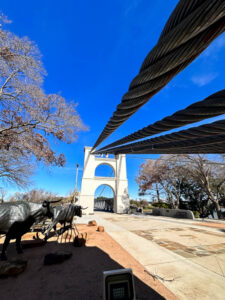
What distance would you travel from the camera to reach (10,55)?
5.21 m

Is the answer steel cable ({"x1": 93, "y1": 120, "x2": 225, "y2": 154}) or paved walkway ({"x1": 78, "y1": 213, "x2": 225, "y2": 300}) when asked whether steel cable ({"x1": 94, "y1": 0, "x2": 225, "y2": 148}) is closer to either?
steel cable ({"x1": 93, "y1": 120, "x2": 225, "y2": 154})

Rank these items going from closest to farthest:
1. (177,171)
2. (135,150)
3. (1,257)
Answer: (135,150), (1,257), (177,171)

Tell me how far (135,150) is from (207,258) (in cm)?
378

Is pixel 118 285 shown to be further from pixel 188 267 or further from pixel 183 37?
pixel 188 267

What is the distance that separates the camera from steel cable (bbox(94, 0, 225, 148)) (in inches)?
18.7

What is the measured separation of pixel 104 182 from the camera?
2114cm

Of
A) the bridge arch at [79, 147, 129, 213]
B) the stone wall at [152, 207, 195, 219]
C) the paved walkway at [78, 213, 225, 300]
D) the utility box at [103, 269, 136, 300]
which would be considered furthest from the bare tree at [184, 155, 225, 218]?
the utility box at [103, 269, 136, 300]

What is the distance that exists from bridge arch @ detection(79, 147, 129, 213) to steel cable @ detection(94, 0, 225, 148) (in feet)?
59.4

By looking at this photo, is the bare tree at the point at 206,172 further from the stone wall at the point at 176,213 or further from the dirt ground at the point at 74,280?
the dirt ground at the point at 74,280

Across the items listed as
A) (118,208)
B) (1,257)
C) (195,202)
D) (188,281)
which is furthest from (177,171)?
(1,257)

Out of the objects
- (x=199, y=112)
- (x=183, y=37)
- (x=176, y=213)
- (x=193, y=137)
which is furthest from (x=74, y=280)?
(x=176, y=213)

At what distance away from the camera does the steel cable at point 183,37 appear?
0.48 metres

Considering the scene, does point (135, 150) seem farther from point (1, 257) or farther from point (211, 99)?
point (1, 257)

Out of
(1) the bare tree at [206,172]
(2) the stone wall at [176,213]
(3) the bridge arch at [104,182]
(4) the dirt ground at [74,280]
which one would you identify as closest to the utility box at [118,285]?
(4) the dirt ground at [74,280]
